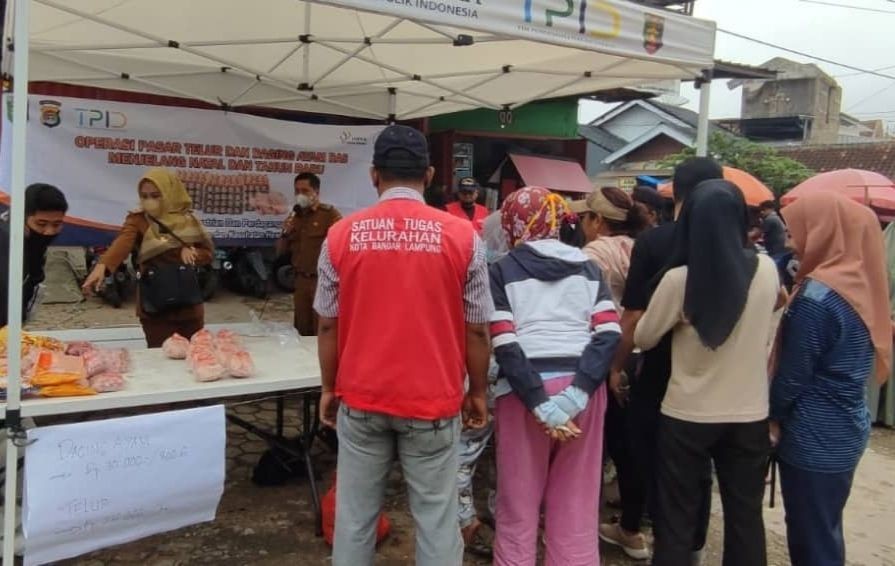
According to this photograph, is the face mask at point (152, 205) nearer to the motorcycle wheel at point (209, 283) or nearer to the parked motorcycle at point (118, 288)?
the motorcycle wheel at point (209, 283)

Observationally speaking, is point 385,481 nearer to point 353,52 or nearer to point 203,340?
point 203,340

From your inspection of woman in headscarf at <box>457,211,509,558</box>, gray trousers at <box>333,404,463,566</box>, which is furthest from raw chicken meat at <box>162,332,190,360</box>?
woman in headscarf at <box>457,211,509,558</box>

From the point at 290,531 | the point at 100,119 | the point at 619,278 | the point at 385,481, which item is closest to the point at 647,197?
the point at 619,278

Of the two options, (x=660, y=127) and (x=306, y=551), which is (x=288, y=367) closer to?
(x=306, y=551)

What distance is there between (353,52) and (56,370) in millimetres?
2677

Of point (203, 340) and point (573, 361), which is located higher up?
point (573, 361)

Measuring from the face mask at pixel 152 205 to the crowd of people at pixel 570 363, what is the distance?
6.50 ft

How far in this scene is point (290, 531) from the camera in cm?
315

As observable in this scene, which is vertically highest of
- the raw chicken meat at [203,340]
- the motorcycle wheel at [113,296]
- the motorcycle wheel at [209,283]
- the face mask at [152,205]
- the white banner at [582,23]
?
the white banner at [582,23]

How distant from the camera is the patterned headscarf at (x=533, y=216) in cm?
242

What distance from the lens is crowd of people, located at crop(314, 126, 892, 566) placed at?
2.06 m

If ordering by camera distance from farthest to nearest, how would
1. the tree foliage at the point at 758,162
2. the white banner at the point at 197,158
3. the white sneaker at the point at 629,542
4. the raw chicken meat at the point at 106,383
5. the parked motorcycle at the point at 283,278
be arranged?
the tree foliage at the point at 758,162
the parked motorcycle at the point at 283,278
the white banner at the point at 197,158
the white sneaker at the point at 629,542
the raw chicken meat at the point at 106,383

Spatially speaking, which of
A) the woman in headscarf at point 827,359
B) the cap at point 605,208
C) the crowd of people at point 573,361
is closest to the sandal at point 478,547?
the crowd of people at point 573,361

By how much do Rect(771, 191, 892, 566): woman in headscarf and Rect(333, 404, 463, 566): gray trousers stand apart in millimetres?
1164
